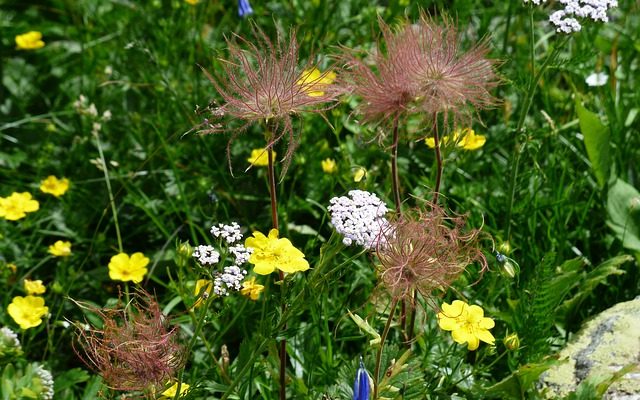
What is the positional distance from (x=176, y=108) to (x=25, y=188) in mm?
641

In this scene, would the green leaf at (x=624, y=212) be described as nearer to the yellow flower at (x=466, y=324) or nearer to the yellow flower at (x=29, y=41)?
the yellow flower at (x=466, y=324)

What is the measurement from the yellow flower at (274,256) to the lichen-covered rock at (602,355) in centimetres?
73

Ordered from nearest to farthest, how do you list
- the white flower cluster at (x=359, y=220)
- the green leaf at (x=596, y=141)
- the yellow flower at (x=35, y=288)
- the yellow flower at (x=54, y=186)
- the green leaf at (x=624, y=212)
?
the white flower cluster at (x=359, y=220)
the yellow flower at (x=35, y=288)
the green leaf at (x=624, y=212)
the green leaf at (x=596, y=141)
the yellow flower at (x=54, y=186)

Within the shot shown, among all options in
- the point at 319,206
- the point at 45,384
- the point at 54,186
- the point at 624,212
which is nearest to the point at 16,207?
the point at 54,186

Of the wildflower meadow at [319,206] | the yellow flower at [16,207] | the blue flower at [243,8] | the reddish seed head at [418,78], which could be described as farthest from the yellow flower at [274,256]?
the blue flower at [243,8]

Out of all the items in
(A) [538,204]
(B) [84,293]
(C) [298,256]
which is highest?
(C) [298,256]

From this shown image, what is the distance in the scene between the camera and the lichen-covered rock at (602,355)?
2250 mm

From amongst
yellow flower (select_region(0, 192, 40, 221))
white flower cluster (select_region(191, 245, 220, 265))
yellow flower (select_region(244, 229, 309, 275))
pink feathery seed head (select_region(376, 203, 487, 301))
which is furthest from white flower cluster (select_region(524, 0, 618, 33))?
yellow flower (select_region(0, 192, 40, 221))

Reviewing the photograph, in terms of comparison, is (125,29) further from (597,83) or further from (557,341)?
(557,341)

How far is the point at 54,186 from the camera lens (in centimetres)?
305

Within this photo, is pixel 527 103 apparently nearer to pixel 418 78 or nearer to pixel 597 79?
pixel 418 78

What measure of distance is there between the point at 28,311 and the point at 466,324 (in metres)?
1.25

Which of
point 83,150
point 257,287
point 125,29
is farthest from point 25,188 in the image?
point 257,287

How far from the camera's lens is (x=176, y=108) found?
329 cm
